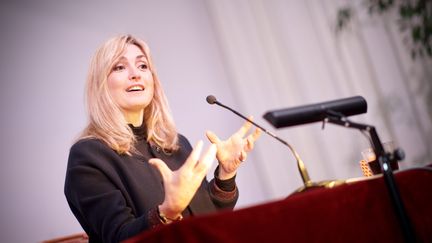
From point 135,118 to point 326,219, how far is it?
1087 mm

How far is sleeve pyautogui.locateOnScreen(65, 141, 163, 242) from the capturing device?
109 cm

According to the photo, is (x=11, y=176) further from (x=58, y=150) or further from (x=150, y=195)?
(x=150, y=195)

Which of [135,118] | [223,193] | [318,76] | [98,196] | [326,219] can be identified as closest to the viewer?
[326,219]

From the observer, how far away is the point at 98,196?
117 cm

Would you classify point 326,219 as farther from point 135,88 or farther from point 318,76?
point 318,76

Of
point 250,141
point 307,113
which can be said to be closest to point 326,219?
point 307,113

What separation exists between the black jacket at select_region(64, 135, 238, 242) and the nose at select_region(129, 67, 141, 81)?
27cm

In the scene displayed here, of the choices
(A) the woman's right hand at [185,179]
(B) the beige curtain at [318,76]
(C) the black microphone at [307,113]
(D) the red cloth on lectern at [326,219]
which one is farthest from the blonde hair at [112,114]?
(B) the beige curtain at [318,76]

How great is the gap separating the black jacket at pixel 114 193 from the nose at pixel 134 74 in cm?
27

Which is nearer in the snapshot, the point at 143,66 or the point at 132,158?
the point at 132,158

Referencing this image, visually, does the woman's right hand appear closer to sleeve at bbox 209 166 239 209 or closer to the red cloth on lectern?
the red cloth on lectern

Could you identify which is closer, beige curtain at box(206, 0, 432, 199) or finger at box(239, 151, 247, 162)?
finger at box(239, 151, 247, 162)

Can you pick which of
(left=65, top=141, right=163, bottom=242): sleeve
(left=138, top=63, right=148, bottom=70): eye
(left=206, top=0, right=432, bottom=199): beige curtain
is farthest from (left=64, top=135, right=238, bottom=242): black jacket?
(left=206, top=0, right=432, bottom=199): beige curtain

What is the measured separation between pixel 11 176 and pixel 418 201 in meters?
1.97
